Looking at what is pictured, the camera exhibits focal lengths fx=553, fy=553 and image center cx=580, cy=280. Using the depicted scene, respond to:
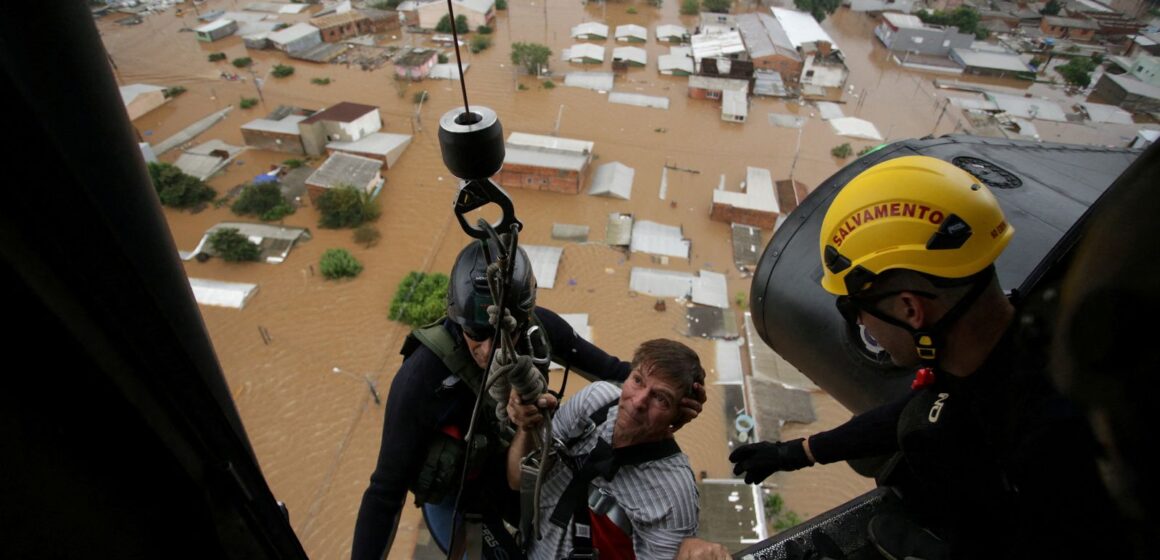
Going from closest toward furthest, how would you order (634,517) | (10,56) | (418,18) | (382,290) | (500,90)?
(10,56)
(634,517)
(382,290)
(500,90)
(418,18)

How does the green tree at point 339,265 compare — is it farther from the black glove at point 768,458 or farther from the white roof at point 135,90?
the white roof at point 135,90

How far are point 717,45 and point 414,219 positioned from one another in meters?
21.9

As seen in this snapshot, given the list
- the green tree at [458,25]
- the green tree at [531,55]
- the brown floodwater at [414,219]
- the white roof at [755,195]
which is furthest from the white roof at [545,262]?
the green tree at [458,25]

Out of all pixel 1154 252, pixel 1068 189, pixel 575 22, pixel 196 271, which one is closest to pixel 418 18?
pixel 575 22

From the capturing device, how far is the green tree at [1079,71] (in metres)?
29.9

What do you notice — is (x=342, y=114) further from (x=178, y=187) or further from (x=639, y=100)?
(x=639, y=100)

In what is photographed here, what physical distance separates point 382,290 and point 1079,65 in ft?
125

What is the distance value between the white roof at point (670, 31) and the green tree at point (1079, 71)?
21166 mm

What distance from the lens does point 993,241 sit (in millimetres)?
2318

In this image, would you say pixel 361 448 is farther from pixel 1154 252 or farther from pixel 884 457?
pixel 1154 252

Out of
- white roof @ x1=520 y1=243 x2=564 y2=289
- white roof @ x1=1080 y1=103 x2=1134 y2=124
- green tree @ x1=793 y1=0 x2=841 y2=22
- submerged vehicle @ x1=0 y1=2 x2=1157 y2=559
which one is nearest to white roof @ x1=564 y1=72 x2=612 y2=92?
white roof @ x1=520 y1=243 x2=564 y2=289

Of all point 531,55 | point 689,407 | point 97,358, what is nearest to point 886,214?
Result: point 689,407

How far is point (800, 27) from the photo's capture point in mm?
35156

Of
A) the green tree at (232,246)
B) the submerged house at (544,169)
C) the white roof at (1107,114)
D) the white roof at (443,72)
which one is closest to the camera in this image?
the green tree at (232,246)
